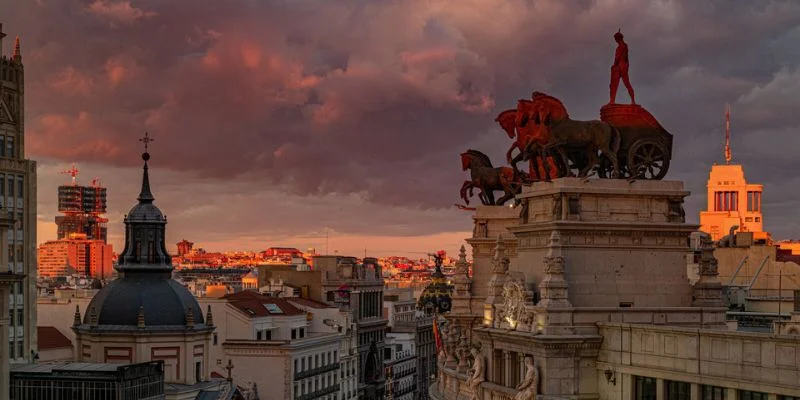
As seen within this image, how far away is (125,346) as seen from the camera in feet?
319

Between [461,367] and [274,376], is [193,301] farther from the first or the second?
[461,367]

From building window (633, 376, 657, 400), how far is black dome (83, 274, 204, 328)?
2127 inches

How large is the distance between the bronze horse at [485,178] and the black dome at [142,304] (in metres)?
26.6

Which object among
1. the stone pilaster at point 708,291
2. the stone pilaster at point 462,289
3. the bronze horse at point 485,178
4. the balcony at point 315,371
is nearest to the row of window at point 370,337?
the balcony at point 315,371

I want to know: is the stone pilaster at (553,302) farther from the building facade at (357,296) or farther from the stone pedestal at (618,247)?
the building facade at (357,296)

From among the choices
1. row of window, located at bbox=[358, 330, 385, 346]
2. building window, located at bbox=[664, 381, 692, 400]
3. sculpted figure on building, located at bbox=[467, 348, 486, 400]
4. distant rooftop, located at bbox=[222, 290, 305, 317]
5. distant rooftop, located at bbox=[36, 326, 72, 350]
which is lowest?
row of window, located at bbox=[358, 330, 385, 346]

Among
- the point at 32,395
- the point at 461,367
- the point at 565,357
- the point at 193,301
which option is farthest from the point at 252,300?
the point at 565,357

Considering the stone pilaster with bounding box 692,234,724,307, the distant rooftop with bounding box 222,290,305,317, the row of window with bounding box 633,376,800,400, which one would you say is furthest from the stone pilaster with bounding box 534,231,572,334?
the distant rooftop with bounding box 222,290,305,317

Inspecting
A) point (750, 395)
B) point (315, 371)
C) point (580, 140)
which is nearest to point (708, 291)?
point (580, 140)

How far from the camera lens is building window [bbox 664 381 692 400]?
161ft

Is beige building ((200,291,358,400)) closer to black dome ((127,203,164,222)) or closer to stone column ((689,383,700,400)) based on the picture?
black dome ((127,203,164,222))

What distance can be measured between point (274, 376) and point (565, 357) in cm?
7751

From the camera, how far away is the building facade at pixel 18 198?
107312mm

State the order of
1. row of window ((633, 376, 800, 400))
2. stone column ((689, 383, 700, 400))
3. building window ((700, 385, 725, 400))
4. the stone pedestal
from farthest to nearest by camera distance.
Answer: the stone pedestal → stone column ((689, 383, 700, 400)) → building window ((700, 385, 725, 400)) → row of window ((633, 376, 800, 400))
